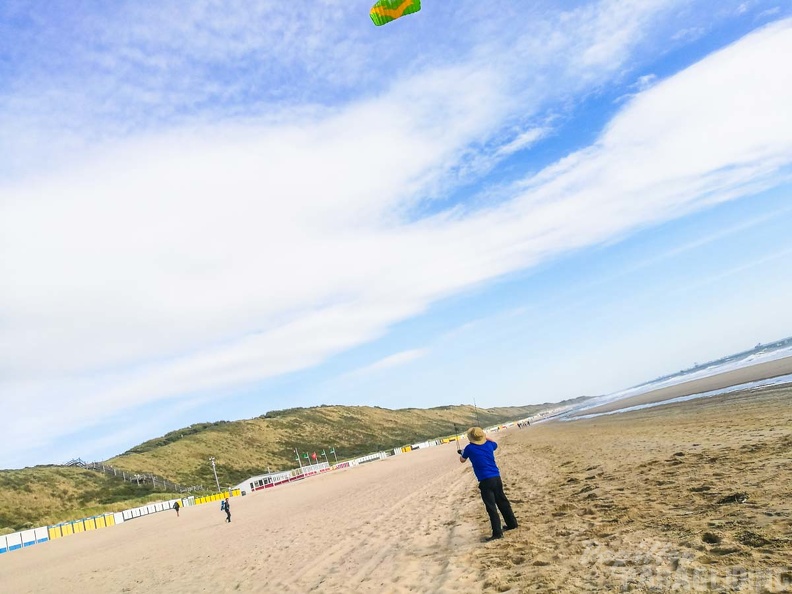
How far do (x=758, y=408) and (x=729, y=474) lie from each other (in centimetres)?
1402

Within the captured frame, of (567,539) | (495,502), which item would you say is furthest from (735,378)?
(567,539)

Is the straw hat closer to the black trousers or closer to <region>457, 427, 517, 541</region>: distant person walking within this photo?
<region>457, 427, 517, 541</region>: distant person walking

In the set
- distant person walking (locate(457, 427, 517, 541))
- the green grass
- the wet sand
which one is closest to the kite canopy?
distant person walking (locate(457, 427, 517, 541))

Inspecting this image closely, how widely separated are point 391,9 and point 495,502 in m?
13.3

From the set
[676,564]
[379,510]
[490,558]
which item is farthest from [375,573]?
[379,510]

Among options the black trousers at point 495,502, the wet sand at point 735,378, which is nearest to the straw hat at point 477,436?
the black trousers at point 495,502

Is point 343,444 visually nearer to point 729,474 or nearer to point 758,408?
point 758,408

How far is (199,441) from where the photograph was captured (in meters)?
103

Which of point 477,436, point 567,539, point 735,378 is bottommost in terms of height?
point 735,378

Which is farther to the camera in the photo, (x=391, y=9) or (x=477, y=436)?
(x=391, y=9)

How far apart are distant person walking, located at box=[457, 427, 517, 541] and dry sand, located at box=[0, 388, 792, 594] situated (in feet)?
0.79

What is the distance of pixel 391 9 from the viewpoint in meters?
15.1

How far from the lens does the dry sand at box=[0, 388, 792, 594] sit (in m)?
5.21

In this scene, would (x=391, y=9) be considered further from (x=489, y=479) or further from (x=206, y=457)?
(x=206, y=457)
